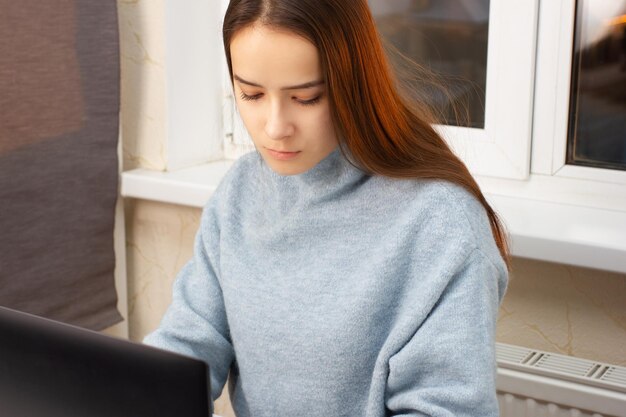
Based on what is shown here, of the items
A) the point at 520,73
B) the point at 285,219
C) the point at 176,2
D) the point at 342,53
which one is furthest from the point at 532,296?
the point at 176,2

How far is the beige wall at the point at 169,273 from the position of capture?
1580mm

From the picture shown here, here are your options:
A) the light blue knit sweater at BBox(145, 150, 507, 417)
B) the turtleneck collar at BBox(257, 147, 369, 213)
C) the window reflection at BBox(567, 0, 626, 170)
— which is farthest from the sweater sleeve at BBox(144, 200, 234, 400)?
the window reflection at BBox(567, 0, 626, 170)

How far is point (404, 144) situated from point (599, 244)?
47 cm

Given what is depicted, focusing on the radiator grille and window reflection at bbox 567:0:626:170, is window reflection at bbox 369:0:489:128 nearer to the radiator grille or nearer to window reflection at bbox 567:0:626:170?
window reflection at bbox 567:0:626:170

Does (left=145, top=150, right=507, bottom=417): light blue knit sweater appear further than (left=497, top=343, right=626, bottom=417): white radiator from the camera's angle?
No

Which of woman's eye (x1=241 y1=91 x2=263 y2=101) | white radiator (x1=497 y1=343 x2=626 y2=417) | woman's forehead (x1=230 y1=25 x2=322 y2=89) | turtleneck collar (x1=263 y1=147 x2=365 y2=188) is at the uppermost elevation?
woman's forehead (x1=230 y1=25 x2=322 y2=89)

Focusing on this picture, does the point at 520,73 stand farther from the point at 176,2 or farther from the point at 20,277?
the point at 20,277

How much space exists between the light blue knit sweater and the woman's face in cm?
10

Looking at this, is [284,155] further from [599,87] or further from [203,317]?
[599,87]

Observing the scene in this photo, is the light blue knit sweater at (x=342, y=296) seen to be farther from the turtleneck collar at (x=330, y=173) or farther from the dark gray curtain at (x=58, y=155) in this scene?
the dark gray curtain at (x=58, y=155)

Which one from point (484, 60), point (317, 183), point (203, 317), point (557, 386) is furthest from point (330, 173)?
point (484, 60)

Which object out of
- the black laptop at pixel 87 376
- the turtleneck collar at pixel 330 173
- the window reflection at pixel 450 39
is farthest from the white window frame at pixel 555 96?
the black laptop at pixel 87 376

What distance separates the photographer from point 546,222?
158 cm

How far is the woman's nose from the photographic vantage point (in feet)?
3.46
